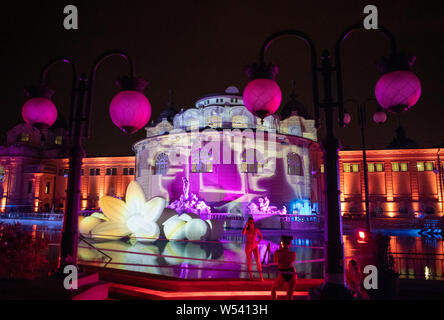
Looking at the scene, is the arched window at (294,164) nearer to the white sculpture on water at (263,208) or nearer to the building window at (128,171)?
the white sculpture on water at (263,208)

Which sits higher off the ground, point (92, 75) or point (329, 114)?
point (92, 75)

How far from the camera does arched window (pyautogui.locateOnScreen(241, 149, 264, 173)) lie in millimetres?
30438

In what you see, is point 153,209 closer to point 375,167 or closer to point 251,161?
point 251,161

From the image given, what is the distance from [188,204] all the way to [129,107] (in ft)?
79.0

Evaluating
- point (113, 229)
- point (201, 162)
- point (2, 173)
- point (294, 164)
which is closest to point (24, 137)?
point (2, 173)

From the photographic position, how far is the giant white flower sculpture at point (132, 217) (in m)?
14.0

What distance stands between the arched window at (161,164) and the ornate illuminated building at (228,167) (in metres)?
0.11

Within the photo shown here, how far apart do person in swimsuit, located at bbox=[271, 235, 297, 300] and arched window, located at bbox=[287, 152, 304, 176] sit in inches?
1123

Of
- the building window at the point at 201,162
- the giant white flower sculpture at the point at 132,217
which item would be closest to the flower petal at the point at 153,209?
the giant white flower sculpture at the point at 132,217

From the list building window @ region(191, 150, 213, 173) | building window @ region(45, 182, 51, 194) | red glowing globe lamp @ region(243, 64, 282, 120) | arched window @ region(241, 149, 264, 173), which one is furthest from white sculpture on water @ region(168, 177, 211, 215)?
building window @ region(45, 182, 51, 194)

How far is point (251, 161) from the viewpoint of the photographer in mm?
30531

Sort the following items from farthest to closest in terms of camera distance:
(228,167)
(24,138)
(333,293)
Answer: (24,138), (228,167), (333,293)

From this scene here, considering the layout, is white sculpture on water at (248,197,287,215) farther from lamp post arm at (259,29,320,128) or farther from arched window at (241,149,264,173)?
lamp post arm at (259,29,320,128)

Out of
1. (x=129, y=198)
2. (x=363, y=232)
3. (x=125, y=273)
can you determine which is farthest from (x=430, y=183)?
(x=125, y=273)
